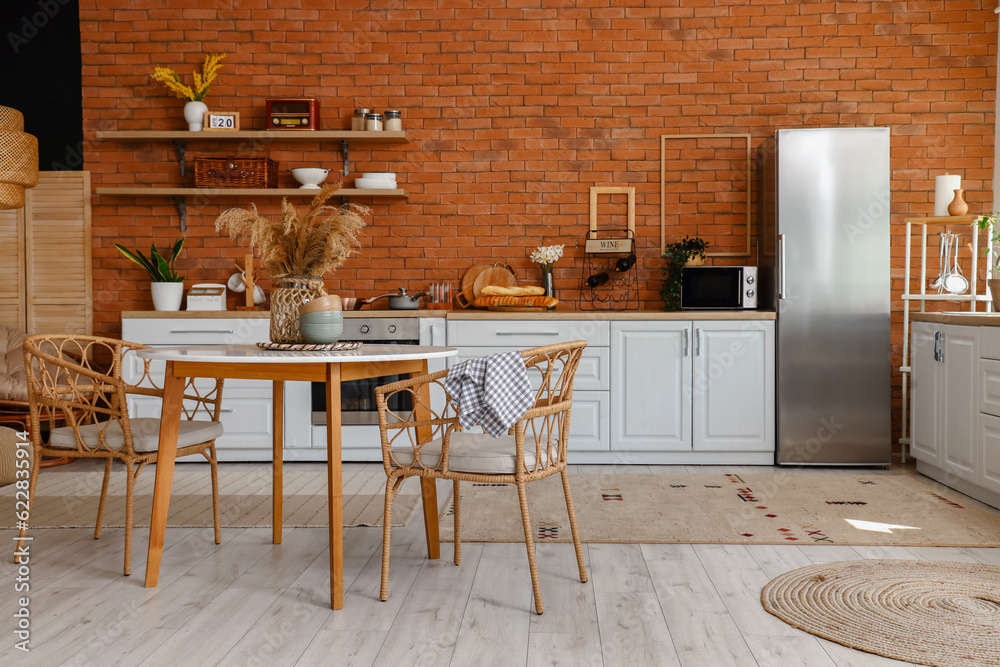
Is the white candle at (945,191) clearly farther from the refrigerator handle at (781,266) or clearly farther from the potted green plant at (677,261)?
the potted green plant at (677,261)

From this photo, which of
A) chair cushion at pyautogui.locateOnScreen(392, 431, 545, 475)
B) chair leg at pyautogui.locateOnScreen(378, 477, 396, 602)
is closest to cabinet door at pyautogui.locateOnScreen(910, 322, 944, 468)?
chair cushion at pyautogui.locateOnScreen(392, 431, 545, 475)

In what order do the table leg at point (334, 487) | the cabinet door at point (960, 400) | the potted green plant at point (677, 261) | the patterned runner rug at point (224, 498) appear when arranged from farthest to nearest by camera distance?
the potted green plant at point (677, 261) < the cabinet door at point (960, 400) < the patterned runner rug at point (224, 498) < the table leg at point (334, 487)

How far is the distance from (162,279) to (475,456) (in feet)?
11.0

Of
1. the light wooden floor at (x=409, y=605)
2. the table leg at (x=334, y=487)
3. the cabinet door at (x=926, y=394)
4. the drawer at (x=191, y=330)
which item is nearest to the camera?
the light wooden floor at (x=409, y=605)

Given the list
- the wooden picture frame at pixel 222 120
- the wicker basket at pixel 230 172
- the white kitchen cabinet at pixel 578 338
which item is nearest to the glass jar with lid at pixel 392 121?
the wicker basket at pixel 230 172

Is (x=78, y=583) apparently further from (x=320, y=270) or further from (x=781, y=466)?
(x=781, y=466)

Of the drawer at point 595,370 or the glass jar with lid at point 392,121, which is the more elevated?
the glass jar with lid at point 392,121

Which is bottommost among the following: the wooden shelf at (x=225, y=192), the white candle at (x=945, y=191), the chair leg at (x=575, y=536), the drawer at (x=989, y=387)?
the chair leg at (x=575, y=536)

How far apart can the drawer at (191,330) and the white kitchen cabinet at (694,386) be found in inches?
82.9

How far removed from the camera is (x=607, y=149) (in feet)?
16.8

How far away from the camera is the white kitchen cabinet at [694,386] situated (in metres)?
4.59

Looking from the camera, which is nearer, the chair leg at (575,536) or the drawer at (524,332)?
the chair leg at (575,536)

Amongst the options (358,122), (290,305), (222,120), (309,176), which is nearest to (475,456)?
(290,305)

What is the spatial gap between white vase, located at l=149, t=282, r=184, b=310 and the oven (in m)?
1.06
